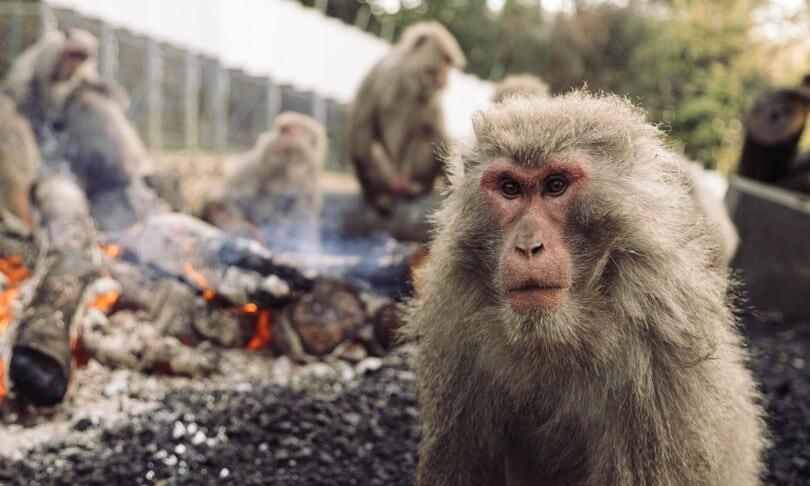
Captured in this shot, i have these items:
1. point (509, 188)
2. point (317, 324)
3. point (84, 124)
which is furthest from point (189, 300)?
point (509, 188)

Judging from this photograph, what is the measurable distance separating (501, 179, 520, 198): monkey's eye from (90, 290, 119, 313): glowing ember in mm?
3542

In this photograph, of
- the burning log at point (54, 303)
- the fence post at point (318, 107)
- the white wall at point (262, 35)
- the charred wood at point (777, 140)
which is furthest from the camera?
the fence post at point (318, 107)

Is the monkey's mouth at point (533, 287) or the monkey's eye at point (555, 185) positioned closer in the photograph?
the monkey's mouth at point (533, 287)

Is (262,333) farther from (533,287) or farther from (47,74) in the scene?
(47,74)

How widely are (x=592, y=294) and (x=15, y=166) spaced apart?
5650 mm

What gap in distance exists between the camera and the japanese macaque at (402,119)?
29.5 feet

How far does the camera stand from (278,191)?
782 cm

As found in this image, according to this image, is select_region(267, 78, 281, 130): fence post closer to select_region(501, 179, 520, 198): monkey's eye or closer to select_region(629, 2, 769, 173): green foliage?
select_region(501, 179, 520, 198): monkey's eye

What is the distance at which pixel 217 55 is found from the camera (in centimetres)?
951

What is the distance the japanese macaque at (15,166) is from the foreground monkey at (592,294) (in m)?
5.17

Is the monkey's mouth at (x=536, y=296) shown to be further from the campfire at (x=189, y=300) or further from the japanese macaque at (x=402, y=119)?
the japanese macaque at (x=402, y=119)

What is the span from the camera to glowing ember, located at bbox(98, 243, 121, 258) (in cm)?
536

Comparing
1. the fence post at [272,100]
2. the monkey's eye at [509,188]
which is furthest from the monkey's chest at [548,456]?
the fence post at [272,100]

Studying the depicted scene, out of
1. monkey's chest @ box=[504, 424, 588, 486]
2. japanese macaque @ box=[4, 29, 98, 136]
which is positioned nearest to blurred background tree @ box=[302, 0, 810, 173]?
japanese macaque @ box=[4, 29, 98, 136]
